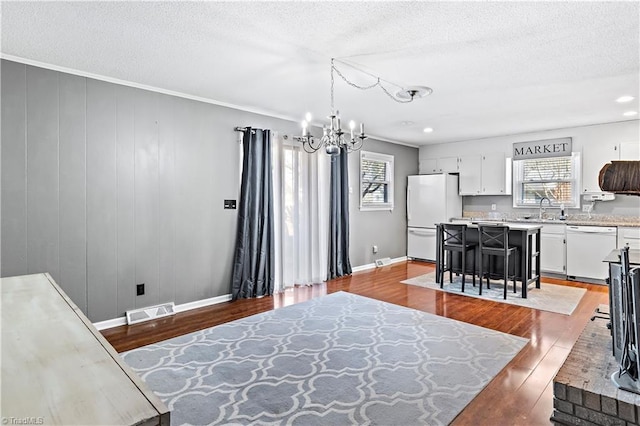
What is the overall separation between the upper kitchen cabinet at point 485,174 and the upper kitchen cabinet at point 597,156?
45.9 inches

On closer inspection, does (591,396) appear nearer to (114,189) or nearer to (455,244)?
(455,244)

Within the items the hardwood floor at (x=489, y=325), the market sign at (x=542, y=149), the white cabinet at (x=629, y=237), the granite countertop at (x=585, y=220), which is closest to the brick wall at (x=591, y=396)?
the hardwood floor at (x=489, y=325)

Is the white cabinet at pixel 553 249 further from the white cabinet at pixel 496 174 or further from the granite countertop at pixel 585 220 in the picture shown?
the white cabinet at pixel 496 174

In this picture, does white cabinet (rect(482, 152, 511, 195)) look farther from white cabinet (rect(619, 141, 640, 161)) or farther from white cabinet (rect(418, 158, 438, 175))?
white cabinet (rect(619, 141, 640, 161))

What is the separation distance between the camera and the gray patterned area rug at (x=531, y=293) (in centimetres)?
430

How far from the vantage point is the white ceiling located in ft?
7.65

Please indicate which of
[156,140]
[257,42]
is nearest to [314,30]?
[257,42]

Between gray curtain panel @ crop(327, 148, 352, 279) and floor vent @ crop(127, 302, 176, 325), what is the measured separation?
8.35 ft

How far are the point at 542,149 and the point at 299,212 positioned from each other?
4.43m

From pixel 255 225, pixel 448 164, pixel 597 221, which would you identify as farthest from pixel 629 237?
pixel 255 225

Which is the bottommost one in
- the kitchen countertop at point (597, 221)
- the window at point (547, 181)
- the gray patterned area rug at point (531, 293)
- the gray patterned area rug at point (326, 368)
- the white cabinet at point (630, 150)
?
the gray patterned area rug at point (326, 368)

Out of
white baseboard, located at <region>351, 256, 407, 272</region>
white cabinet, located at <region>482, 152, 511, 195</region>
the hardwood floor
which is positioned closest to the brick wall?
the hardwood floor

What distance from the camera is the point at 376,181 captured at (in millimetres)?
7027

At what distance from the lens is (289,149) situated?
5297mm
